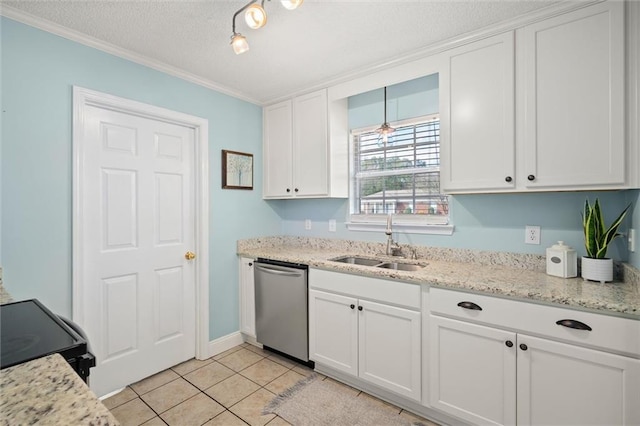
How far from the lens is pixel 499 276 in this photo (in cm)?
183

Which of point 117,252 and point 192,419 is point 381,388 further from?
point 117,252

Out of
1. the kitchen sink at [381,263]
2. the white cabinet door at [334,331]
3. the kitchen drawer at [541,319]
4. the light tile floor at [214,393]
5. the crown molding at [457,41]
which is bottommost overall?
the light tile floor at [214,393]

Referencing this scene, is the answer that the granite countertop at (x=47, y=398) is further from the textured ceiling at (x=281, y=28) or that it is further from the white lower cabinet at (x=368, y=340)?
the textured ceiling at (x=281, y=28)

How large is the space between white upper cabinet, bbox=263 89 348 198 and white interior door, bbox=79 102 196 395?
2.75ft

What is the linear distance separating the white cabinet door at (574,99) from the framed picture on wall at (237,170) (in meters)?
2.38

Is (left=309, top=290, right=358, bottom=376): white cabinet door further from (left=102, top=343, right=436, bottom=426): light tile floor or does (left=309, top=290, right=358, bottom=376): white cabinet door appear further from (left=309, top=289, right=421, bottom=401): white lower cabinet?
(left=102, top=343, right=436, bottom=426): light tile floor

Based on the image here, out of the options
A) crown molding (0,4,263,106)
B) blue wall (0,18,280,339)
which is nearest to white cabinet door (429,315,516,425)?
blue wall (0,18,280,339)

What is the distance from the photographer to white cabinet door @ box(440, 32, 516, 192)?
188 centimetres

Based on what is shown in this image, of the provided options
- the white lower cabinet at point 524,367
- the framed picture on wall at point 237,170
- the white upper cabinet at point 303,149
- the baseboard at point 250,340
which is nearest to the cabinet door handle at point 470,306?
the white lower cabinet at point 524,367

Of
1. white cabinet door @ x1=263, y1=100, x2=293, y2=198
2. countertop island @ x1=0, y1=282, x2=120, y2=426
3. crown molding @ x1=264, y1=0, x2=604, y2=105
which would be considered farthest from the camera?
white cabinet door @ x1=263, y1=100, x2=293, y2=198

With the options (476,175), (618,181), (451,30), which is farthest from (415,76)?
(618,181)

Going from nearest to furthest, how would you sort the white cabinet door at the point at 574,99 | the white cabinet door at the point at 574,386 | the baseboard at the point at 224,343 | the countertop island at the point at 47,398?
the countertop island at the point at 47,398
the white cabinet door at the point at 574,386
the white cabinet door at the point at 574,99
the baseboard at the point at 224,343

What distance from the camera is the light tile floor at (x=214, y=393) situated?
1.95m

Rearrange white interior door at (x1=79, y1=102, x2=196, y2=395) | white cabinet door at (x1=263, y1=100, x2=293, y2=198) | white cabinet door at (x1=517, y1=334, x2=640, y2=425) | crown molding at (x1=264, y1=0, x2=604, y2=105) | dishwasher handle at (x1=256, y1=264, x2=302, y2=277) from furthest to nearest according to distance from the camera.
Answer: white cabinet door at (x1=263, y1=100, x2=293, y2=198) < dishwasher handle at (x1=256, y1=264, x2=302, y2=277) < white interior door at (x1=79, y1=102, x2=196, y2=395) < crown molding at (x1=264, y1=0, x2=604, y2=105) < white cabinet door at (x1=517, y1=334, x2=640, y2=425)
